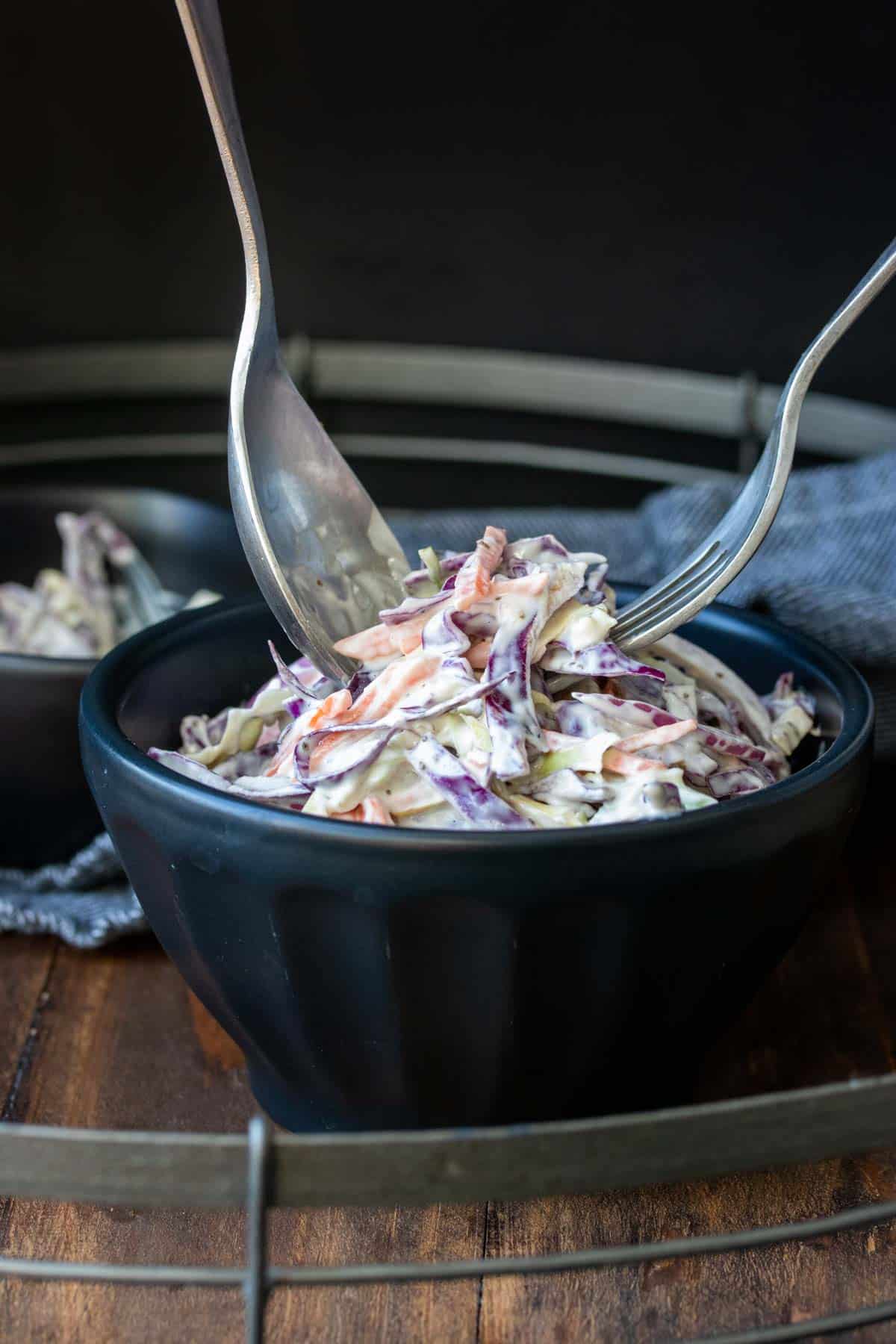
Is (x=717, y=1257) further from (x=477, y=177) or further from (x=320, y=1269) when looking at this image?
(x=477, y=177)

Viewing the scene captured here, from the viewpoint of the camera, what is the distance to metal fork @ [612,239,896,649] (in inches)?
25.3

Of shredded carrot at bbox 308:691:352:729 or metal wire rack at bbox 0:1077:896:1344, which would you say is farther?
shredded carrot at bbox 308:691:352:729

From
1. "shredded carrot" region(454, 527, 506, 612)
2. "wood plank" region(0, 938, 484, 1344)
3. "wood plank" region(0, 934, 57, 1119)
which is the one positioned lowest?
"wood plank" region(0, 934, 57, 1119)

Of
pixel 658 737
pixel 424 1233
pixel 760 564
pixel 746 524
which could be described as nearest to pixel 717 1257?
pixel 424 1233

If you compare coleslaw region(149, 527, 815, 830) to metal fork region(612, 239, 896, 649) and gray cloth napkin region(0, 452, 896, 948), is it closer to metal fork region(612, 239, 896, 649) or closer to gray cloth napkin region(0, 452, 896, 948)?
metal fork region(612, 239, 896, 649)

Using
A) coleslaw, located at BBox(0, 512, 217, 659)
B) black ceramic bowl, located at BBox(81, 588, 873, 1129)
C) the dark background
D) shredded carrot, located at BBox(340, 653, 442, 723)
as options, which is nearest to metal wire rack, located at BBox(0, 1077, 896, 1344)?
black ceramic bowl, located at BBox(81, 588, 873, 1129)

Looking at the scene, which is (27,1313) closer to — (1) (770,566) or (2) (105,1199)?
(2) (105,1199)

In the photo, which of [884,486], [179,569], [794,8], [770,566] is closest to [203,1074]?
[179,569]

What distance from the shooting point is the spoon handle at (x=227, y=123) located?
0.63 metres

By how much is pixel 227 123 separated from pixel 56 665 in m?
0.33

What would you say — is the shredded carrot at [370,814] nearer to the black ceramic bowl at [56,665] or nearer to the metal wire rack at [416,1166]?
the metal wire rack at [416,1166]

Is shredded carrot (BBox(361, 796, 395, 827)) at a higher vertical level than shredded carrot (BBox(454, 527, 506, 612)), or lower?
lower

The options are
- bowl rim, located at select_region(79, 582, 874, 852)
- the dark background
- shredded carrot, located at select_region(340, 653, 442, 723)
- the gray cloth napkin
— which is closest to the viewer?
bowl rim, located at select_region(79, 582, 874, 852)

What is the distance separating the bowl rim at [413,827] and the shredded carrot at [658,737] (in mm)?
48
